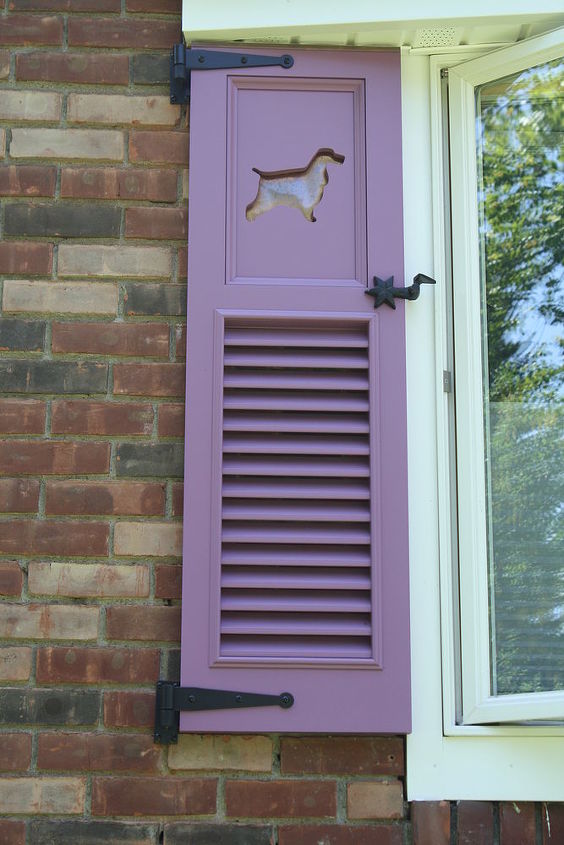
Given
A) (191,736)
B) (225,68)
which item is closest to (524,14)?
(225,68)

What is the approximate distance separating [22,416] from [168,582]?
1.63 feet

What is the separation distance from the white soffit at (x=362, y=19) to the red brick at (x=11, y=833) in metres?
1.80

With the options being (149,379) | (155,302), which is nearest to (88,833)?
(149,379)

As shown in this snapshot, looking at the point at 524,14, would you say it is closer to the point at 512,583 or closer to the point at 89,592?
the point at 512,583

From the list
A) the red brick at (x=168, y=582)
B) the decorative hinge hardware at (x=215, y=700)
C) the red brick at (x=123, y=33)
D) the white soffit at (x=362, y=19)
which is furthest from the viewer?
the red brick at (x=123, y=33)

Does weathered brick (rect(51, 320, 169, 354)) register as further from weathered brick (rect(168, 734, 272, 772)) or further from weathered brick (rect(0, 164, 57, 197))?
weathered brick (rect(168, 734, 272, 772))

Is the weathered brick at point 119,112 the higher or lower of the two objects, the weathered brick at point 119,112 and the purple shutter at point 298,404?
the higher

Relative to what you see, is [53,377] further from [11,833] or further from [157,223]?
[11,833]

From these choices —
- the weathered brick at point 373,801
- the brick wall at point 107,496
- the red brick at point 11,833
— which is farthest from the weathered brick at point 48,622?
the weathered brick at point 373,801

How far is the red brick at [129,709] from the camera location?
2.10 meters

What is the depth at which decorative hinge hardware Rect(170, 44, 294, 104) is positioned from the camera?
7.52ft

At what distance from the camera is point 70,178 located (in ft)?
7.55

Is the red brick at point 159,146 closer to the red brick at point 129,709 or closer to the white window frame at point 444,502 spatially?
the white window frame at point 444,502

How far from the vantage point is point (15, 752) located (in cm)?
209
